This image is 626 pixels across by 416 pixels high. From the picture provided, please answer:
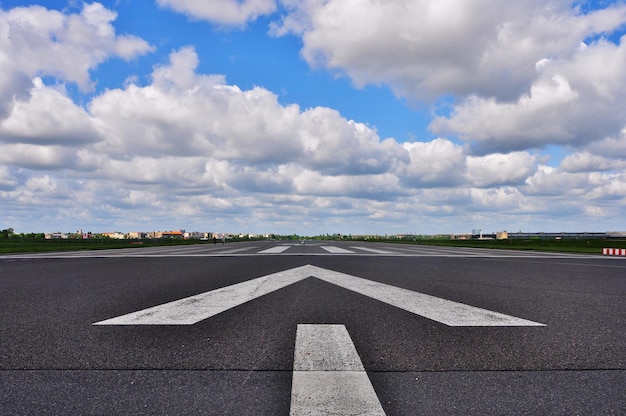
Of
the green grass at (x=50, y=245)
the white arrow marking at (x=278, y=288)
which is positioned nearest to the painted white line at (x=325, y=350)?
the white arrow marking at (x=278, y=288)

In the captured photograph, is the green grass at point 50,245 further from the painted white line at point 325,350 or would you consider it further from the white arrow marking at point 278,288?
the painted white line at point 325,350

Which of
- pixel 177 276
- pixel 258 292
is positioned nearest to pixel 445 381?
pixel 258 292

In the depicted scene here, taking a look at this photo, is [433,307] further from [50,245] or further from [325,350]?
[50,245]

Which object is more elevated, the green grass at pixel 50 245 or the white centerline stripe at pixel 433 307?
the white centerline stripe at pixel 433 307

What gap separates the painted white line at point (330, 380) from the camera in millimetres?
2258

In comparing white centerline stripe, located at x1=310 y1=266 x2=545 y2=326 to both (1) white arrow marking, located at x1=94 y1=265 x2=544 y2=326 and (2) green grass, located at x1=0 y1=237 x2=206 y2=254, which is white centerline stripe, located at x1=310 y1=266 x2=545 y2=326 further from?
(2) green grass, located at x1=0 y1=237 x2=206 y2=254

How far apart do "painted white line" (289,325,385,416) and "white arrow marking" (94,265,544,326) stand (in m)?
1.55

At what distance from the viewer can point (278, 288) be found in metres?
6.87

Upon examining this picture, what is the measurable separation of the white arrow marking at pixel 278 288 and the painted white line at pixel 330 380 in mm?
1552

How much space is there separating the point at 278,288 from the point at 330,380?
14.0ft

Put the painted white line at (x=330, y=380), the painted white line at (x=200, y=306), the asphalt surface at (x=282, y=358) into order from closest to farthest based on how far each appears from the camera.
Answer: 1. the painted white line at (x=330, y=380)
2. the asphalt surface at (x=282, y=358)
3. the painted white line at (x=200, y=306)

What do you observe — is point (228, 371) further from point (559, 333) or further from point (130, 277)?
point (130, 277)

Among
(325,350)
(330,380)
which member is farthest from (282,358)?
(330,380)

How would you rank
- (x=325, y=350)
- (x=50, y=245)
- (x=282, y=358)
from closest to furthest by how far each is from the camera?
(x=282, y=358) → (x=325, y=350) → (x=50, y=245)
